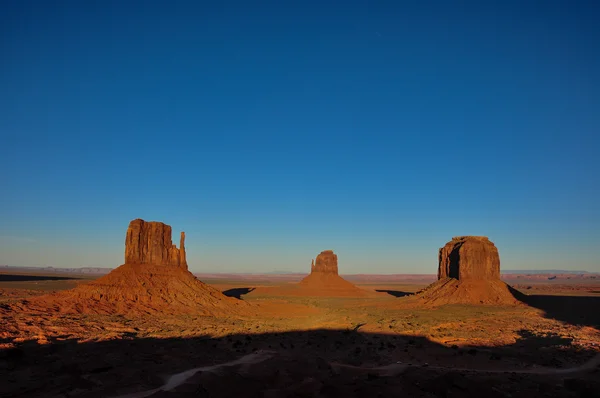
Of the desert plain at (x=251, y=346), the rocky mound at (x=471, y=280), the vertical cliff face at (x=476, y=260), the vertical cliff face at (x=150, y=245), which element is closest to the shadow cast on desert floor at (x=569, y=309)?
the desert plain at (x=251, y=346)

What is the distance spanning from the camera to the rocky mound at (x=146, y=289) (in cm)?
4412

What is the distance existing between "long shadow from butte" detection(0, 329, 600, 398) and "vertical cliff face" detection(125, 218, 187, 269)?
21.8 metres

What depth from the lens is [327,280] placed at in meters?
127

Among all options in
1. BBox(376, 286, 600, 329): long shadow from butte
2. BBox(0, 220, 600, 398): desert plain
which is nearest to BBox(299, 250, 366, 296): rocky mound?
BBox(376, 286, 600, 329): long shadow from butte

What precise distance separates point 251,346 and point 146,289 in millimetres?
24486

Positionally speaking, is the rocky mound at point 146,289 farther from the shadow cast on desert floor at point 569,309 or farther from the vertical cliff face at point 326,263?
the vertical cliff face at point 326,263

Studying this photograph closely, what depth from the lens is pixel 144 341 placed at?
31703 mm

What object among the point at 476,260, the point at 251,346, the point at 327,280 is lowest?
the point at 327,280

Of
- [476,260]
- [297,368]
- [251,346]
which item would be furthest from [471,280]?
[297,368]

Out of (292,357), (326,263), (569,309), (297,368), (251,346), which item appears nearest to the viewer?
(297,368)

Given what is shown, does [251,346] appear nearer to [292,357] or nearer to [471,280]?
[292,357]

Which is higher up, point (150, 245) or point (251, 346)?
point (150, 245)

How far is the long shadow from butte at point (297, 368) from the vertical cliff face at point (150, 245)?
21793 mm

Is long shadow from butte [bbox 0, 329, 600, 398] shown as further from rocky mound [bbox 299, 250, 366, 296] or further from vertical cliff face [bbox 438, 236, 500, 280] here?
rocky mound [bbox 299, 250, 366, 296]
